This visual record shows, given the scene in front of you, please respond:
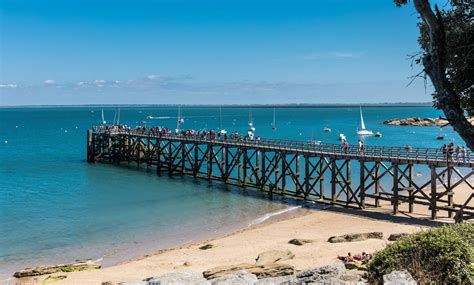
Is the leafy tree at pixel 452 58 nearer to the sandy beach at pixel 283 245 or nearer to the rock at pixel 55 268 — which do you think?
the sandy beach at pixel 283 245

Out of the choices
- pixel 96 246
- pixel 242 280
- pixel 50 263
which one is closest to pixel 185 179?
pixel 96 246

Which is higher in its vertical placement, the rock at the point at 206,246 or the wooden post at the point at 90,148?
the wooden post at the point at 90,148

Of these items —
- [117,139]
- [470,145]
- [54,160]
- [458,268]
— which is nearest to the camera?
[470,145]

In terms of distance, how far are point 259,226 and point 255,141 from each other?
1345cm

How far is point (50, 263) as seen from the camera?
22312 mm

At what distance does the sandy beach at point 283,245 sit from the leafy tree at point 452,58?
8341 millimetres

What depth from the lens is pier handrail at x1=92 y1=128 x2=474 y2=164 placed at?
89.9 feet

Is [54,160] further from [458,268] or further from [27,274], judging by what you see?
[458,268]

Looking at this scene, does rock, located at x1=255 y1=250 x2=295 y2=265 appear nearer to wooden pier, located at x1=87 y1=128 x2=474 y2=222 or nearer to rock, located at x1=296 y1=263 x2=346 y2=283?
rock, located at x1=296 y1=263 x2=346 y2=283

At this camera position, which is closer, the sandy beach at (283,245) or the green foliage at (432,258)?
the green foliage at (432,258)

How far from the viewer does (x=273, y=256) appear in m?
19.3

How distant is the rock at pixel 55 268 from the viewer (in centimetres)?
2012

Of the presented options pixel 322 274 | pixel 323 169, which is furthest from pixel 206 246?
pixel 322 274

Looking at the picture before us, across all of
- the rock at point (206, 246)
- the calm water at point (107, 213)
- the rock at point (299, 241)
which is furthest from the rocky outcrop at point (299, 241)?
the calm water at point (107, 213)
